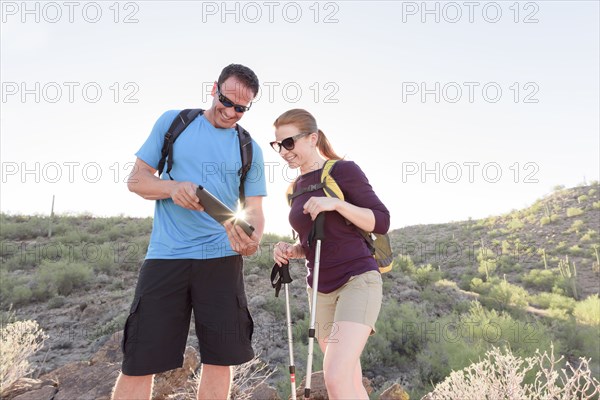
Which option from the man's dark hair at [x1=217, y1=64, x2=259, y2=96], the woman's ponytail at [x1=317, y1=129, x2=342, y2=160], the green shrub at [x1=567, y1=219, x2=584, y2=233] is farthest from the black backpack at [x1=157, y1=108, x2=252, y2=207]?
the green shrub at [x1=567, y1=219, x2=584, y2=233]

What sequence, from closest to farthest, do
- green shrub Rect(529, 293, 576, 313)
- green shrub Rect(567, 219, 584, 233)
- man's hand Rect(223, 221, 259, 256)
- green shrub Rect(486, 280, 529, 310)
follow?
man's hand Rect(223, 221, 259, 256) → green shrub Rect(486, 280, 529, 310) → green shrub Rect(529, 293, 576, 313) → green shrub Rect(567, 219, 584, 233)

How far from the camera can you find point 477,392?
4336mm

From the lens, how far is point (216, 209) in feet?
9.87

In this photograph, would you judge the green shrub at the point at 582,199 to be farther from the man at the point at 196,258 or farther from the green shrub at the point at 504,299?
the man at the point at 196,258

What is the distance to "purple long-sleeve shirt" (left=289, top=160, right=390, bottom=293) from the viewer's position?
3074 mm

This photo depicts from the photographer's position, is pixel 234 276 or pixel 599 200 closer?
pixel 234 276

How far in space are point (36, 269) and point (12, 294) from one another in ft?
8.82

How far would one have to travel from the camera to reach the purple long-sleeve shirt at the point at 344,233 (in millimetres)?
3074

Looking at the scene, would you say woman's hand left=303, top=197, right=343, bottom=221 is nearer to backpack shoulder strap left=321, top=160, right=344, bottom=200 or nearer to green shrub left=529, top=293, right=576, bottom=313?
backpack shoulder strap left=321, top=160, right=344, bottom=200

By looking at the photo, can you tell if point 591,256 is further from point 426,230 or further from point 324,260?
point 324,260

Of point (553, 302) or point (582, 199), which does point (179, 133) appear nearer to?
point (553, 302)

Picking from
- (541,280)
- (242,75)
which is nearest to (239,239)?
(242,75)

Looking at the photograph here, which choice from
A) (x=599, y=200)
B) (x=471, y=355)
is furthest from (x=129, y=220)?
(x=599, y=200)

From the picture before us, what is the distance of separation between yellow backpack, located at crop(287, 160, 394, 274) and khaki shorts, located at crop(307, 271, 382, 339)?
255 mm
